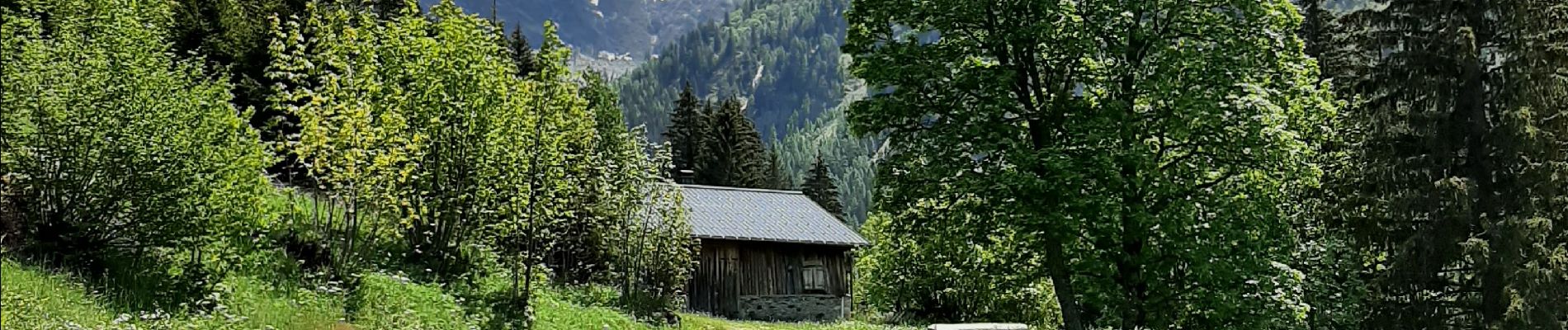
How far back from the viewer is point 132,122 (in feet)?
38.2

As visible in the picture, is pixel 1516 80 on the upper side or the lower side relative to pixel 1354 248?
upper

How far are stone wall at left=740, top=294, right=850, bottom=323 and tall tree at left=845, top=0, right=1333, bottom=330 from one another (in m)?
17.8

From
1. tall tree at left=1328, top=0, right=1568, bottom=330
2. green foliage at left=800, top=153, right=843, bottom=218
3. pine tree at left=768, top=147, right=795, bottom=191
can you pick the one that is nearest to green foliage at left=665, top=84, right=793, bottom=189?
Result: pine tree at left=768, top=147, right=795, bottom=191

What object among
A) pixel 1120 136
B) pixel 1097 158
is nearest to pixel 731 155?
pixel 1120 136

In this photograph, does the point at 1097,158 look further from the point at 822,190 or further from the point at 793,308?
the point at 822,190

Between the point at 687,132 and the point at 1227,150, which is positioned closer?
the point at 1227,150

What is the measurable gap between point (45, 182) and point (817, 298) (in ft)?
84.0

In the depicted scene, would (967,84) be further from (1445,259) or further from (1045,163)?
(1445,259)

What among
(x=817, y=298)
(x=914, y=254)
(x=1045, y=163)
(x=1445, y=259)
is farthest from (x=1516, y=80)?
(x=817, y=298)

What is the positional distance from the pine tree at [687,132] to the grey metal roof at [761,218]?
95.2ft

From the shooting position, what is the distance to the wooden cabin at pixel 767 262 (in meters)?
34.6

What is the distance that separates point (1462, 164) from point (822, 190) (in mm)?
63567

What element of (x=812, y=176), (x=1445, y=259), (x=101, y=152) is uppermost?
(x=812, y=176)

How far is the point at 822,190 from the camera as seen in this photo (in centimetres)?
7981
